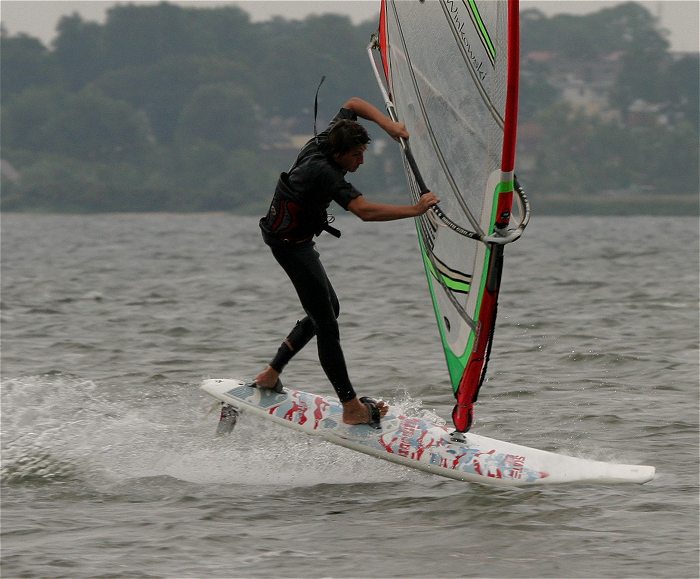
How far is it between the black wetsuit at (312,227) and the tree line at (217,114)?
7732 cm

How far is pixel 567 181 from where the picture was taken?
93188 mm

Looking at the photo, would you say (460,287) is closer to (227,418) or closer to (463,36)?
(463,36)

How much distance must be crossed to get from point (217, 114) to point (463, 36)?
10152cm

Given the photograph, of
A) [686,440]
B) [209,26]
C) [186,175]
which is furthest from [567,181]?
[686,440]

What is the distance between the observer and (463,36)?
6.37 meters

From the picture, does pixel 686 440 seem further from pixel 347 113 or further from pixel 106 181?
pixel 106 181

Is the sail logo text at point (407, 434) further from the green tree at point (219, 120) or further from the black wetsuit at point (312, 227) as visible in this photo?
the green tree at point (219, 120)

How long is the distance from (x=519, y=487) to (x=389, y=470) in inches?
34.7

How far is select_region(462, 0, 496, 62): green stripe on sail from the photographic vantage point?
19.9 ft

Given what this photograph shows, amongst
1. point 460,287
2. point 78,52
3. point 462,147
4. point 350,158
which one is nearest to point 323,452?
point 460,287

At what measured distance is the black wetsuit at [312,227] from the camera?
6.70 m

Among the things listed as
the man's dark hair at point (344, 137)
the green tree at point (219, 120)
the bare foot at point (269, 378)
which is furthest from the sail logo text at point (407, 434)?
the green tree at point (219, 120)

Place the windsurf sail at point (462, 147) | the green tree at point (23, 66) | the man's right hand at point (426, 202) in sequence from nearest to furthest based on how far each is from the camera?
the windsurf sail at point (462, 147)
the man's right hand at point (426, 202)
the green tree at point (23, 66)

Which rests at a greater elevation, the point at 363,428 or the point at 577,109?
the point at 577,109
